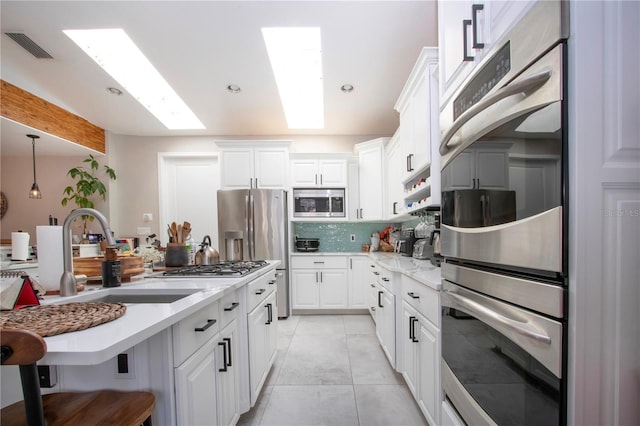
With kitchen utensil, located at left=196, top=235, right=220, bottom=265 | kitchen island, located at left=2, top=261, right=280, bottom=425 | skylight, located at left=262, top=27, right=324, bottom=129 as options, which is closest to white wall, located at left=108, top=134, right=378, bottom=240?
skylight, located at left=262, top=27, right=324, bottom=129

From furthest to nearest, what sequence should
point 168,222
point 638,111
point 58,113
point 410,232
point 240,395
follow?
point 168,222
point 58,113
point 410,232
point 240,395
point 638,111

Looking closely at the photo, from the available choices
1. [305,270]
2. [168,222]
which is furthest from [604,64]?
[168,222]

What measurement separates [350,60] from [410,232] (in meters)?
1.95

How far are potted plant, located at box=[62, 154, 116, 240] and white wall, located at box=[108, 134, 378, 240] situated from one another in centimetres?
19

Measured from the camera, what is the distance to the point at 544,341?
62cm

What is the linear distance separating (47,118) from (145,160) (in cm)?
116

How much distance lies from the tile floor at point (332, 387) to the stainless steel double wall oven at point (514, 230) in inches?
32.6

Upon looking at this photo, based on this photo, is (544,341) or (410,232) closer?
(544,341)

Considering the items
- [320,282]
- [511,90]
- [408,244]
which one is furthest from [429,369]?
[320,282]

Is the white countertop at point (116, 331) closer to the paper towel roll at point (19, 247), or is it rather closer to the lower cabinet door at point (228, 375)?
the lower cabinet door at point (228, 375)

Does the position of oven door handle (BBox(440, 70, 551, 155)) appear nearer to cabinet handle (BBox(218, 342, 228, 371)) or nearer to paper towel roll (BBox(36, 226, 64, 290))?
cabinet handle (BBox(218, 342, 228, 371))

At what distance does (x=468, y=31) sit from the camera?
3.07ft

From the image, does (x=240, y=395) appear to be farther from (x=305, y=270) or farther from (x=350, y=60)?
(x=350, y=60)

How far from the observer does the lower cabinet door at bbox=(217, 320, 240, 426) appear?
119cm
